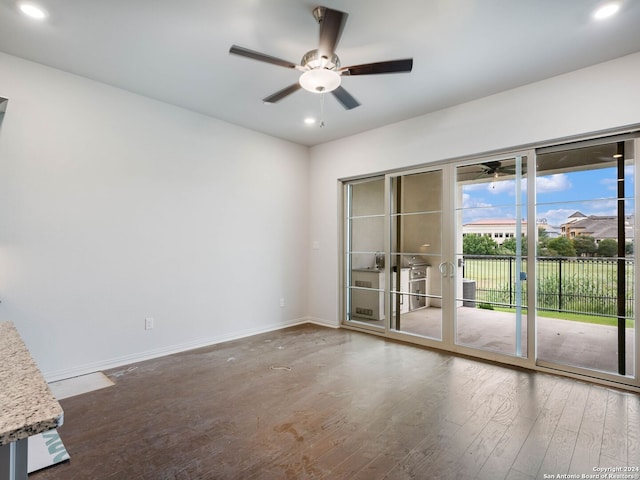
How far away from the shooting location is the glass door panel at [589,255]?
3035mm

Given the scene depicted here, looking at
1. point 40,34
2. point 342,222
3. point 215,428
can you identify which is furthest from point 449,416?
point 40,34

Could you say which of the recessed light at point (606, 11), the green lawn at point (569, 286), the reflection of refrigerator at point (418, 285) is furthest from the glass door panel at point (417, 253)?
the recessed light at point (606, 11)

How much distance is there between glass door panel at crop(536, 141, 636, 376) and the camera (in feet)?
9.96

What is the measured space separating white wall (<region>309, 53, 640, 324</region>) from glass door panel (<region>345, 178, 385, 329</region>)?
0.78ft

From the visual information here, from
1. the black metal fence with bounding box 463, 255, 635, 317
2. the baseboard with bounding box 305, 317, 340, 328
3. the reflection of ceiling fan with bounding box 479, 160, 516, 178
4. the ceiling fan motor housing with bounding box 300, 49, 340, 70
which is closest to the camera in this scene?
the ceiling fan motor housing with bounding box 300, 49, 340, 70

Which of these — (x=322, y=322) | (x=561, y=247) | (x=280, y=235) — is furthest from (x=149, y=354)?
(x=561, y=247)

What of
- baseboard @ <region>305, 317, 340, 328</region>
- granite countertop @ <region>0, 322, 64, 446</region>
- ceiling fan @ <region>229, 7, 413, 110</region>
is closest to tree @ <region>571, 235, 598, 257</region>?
ceiling fan @ <region>229, 7, 413, 110</region>

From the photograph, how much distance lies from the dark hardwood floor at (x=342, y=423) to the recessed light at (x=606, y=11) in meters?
2.90

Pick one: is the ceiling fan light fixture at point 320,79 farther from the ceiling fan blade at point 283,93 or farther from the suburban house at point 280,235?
the ceiling fan blade at point 283,93

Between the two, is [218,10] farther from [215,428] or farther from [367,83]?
[215,428]

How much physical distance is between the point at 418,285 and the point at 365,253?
37.5 inches

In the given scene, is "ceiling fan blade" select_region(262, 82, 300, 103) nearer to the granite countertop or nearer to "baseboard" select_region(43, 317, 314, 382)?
the granite countertop

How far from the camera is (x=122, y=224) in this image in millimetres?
3500

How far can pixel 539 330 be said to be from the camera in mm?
3523
